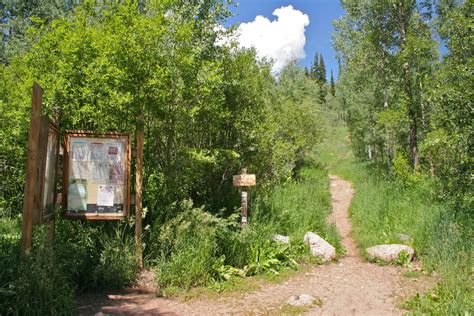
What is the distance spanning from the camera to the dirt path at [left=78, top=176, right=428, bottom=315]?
4.85 meters

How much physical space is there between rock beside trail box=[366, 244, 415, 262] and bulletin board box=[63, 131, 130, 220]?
4.89 metres

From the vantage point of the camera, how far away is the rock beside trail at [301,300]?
204 inches

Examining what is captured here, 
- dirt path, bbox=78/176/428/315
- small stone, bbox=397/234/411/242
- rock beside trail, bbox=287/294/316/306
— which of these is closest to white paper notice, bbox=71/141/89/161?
dirt path, bbox=78/176/428/315

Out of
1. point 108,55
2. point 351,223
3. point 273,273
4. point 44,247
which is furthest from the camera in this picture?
point 351,223

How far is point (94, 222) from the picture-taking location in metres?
6.07

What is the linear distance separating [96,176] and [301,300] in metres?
3.44

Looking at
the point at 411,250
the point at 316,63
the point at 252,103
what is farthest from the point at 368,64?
the point at 316,63

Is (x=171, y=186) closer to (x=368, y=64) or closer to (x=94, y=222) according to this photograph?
(x=94, y=222)

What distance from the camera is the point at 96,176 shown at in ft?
18.5

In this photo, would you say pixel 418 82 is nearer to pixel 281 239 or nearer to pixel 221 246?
pixel 281 239

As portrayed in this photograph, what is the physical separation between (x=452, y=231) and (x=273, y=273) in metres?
3.37

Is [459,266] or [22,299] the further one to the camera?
[459,266]

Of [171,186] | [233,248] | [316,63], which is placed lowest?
[233,248]

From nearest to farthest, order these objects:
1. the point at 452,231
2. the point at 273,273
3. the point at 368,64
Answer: the point at 273,273 < the point at 452,231 < the point at 368,64
